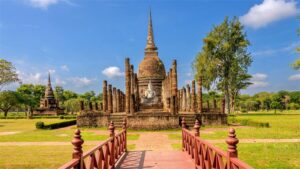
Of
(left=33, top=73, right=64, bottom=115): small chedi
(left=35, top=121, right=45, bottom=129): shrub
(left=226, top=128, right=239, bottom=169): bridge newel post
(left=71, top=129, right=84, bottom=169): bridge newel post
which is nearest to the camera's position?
(left=226, top=128, right=239, bottom=169): bridge newel post

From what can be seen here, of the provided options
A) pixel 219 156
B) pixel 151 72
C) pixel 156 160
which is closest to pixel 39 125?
pixel 156 160

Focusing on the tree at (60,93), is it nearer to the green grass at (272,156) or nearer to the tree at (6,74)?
the tree at (6,74)

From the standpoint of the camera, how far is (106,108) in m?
28.1

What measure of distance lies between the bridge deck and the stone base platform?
10681 millimetres

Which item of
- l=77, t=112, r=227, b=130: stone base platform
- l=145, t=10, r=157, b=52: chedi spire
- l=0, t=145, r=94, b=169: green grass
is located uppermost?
l=145, t=10, r=157, b=52: chedi spire

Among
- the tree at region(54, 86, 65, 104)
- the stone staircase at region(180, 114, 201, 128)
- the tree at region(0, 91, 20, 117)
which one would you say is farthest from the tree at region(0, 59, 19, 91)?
the tree at region(54, 86, 65, 104)

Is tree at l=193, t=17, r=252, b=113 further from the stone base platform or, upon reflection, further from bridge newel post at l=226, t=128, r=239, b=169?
bridge newel post at l=226, t=128, r=239, b=169

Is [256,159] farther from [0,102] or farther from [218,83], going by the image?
[0,102]

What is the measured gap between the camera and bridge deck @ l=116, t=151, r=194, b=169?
8.52 meters

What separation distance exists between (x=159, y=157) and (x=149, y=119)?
469 inches

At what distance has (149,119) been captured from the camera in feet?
72.1

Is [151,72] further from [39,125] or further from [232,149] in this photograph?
[232,149]

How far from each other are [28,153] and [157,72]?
105ft

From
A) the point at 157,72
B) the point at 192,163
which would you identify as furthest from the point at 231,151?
the point at 157,72
